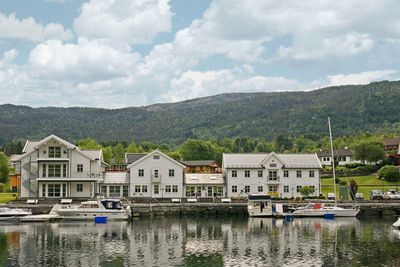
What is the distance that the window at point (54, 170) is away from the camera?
309ft

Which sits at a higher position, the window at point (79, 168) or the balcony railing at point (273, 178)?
the window at point (79, 168)

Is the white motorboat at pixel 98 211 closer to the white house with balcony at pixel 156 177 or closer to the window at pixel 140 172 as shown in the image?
the white house with balcony at pixel 156 177

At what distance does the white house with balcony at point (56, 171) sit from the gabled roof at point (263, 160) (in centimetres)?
2253

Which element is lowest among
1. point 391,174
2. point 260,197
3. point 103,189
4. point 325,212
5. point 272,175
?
point 325,212

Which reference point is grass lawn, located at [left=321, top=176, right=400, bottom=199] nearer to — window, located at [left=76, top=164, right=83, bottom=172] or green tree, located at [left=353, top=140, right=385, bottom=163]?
green tree, located at [left=353, top=140, right=385, bottom=163]

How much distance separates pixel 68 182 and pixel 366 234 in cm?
4957

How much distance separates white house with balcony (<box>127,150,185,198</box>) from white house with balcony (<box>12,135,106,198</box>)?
6.45 metres

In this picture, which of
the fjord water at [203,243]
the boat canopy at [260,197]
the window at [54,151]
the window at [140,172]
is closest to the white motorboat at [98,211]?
the fjord water at [203,243]

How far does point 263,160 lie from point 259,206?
60.1 feet

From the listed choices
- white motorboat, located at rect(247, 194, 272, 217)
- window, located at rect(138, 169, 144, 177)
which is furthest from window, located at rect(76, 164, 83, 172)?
white motorboat, located at rect(247, 194, 272, 217)

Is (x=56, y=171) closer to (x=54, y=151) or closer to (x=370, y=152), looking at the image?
(x=54, y=151)

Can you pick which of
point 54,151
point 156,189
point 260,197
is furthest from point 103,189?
point 260,197

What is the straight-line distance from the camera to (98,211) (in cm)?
7881

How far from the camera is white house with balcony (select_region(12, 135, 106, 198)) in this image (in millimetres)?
94000
